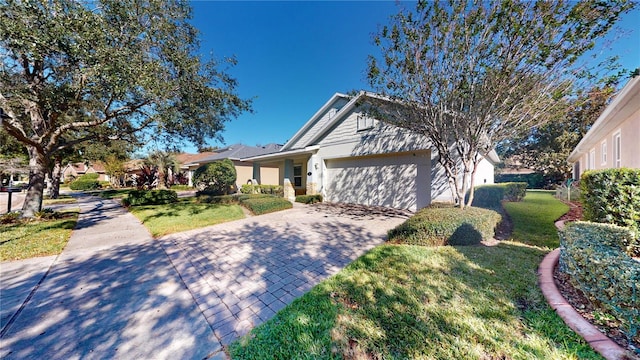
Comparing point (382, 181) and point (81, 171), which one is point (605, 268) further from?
point (81, 171)

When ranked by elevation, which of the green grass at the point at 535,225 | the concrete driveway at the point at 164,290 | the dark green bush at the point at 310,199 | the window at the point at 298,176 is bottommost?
the concrete driveway at the point at 164,290

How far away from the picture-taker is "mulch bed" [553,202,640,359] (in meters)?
2.12

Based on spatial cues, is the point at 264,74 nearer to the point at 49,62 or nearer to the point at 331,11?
the point at 331,11

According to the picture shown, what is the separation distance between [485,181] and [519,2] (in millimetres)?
10781

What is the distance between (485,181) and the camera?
13078 mm

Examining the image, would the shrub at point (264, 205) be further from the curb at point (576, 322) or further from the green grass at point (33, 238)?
the curb at point (576, 322)

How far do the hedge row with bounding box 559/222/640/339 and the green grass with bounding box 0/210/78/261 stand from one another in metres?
9.44

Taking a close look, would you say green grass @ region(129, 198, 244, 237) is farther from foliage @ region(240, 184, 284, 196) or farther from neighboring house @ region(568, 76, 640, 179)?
neighboring house @ region(568, 76, 640, 179)

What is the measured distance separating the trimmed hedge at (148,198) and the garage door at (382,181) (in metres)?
9.57

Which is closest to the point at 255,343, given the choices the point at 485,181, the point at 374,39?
the point at 374,39

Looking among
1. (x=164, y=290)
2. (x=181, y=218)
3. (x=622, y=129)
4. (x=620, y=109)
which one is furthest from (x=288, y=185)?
(x=622, y=129)

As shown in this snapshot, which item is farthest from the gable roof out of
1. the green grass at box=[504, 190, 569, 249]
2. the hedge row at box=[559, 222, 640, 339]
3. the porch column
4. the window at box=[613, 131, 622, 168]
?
the porch column

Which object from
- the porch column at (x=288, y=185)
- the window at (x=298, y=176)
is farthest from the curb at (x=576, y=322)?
the window at (x=298, y=176)

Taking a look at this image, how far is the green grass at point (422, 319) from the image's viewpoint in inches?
84.7
